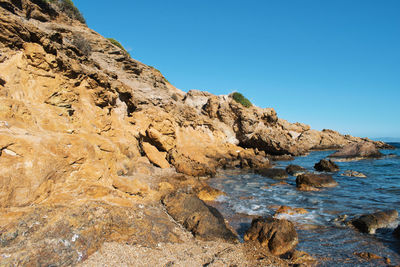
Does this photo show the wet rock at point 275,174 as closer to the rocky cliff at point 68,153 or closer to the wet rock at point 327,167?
the rocky cliff at point 68,153

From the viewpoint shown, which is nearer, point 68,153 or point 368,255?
point 368,255

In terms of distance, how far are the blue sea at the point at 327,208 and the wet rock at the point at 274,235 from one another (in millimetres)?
338

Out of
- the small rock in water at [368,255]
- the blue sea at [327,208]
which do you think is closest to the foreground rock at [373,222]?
the blue sea at [327,208]

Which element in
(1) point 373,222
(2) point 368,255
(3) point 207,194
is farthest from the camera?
(3) point 207,194

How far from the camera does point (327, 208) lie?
26.9ft

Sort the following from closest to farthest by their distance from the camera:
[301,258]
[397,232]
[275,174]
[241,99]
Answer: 1. [301,258]
2. [397,232]
3. [275,174]
4. [241,99]

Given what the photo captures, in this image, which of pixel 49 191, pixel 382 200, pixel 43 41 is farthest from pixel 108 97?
pixel 382 200

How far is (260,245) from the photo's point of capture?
5309 millimetres

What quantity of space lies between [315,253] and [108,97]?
1253 cm

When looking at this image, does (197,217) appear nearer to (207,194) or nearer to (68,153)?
(207,194)

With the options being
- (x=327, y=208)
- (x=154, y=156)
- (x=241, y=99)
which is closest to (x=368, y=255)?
(x=327, y=208)

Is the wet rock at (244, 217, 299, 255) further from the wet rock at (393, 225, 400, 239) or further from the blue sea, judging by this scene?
the wet rock at (393, 225, 400, 239)

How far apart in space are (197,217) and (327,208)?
224 inches

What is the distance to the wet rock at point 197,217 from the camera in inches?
214
